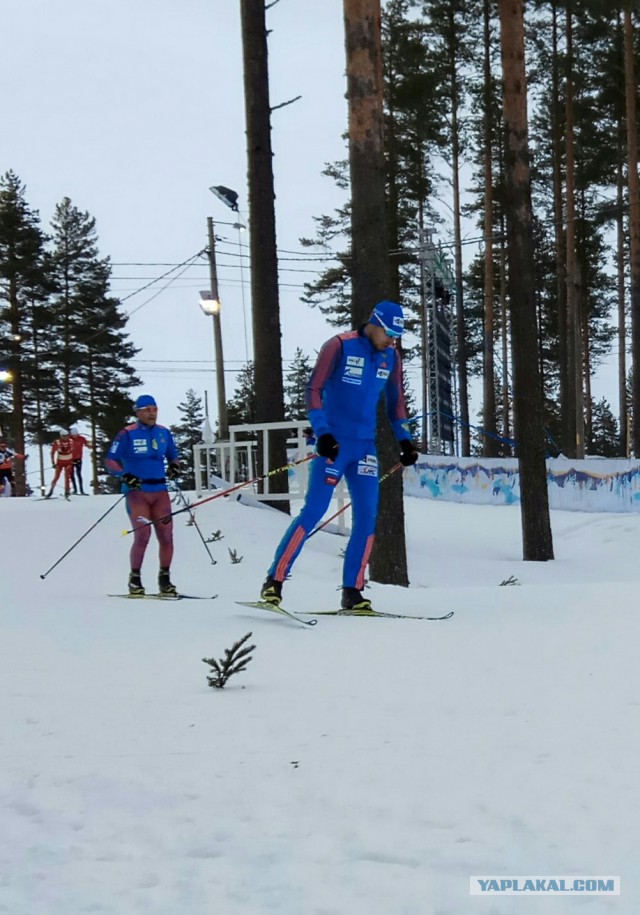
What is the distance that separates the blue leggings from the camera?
20.2 ft

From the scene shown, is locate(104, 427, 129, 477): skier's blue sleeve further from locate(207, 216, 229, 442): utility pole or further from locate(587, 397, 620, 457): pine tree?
locate(587, 397, 620, 457): pine tree

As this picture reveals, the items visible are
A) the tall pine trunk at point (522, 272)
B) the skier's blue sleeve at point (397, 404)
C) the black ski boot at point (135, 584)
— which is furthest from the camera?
the tall pine trunk at point (522, 272)

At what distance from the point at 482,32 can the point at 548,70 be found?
7.78 ft

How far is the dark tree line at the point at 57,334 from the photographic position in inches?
1656

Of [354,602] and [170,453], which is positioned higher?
[170,453]

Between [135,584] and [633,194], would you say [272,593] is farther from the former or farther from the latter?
[633,194]

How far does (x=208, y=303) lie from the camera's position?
1046 inches

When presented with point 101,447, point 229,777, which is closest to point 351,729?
point 229,777

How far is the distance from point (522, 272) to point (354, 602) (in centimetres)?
839

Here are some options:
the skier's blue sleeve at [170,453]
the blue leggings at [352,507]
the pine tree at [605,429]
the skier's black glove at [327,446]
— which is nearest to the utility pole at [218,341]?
the skier's blue sleeve at [170,453]

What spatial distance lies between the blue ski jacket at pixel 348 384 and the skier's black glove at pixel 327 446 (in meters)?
0.26

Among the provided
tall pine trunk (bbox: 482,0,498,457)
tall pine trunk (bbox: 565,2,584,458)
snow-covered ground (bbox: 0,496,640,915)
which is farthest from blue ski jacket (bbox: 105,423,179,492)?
tall pine trunk (bbox: 565,2,584,458)

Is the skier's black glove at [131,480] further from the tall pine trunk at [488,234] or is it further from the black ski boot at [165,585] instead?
the tall pine trunk at [488,234]

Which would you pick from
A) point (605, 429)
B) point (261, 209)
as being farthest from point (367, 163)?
point (605, 429)
